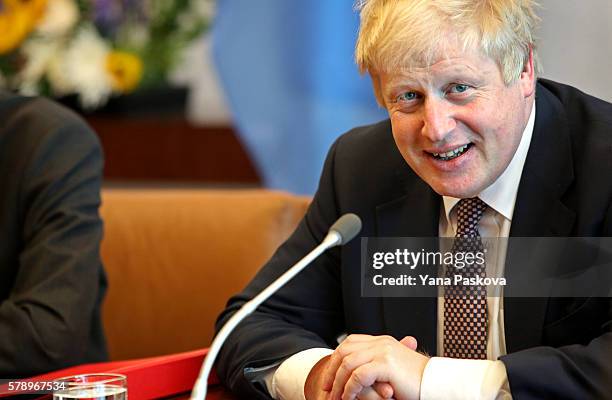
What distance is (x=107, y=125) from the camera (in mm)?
4520

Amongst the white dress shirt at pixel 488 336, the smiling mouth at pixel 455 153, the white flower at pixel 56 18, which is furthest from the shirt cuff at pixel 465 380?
the white flower at pixel 56 18

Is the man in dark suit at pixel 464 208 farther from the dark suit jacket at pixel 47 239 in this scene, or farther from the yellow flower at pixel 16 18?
the yellow flower at pixel 16 18

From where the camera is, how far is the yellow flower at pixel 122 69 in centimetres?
430

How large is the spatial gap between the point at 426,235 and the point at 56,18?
2.30 metres

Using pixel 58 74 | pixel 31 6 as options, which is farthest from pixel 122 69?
pixel 31 6

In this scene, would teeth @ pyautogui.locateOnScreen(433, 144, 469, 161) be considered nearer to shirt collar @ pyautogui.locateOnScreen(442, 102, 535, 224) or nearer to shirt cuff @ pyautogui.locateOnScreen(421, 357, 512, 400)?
shirt collar @ pyautogui.locateOnScreen(442, 102, 535, 224)

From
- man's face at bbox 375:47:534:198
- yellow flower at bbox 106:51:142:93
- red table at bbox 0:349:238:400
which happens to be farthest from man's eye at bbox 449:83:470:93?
yellow flower at bbox 106:51:142:93

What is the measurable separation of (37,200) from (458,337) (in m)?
1.06

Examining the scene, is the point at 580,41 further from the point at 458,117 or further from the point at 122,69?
the point at 122,69

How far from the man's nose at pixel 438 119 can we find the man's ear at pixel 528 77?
0.14m

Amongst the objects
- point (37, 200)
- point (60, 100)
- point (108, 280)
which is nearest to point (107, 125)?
point (60, 100)

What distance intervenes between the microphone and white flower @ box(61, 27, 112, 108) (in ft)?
8.84

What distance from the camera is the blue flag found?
3.11 metres

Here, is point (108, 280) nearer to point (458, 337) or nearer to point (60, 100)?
point (458, 337)
